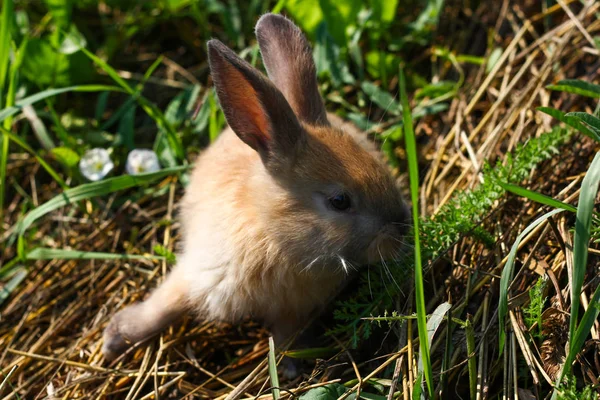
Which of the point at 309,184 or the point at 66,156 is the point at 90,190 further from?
the point at 309,184

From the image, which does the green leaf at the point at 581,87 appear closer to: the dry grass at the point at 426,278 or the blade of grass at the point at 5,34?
the dry grass at the point at 426,278

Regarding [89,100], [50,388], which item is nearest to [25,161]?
[89,100]

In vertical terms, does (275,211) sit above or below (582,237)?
below

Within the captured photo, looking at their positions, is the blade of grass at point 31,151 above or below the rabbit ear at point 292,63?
below

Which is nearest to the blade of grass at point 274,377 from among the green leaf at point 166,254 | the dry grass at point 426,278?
the dry grass at point 426,278

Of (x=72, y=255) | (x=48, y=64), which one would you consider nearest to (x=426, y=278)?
(x=72, y=255)

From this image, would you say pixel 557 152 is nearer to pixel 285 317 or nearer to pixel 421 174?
pixel 421 174
